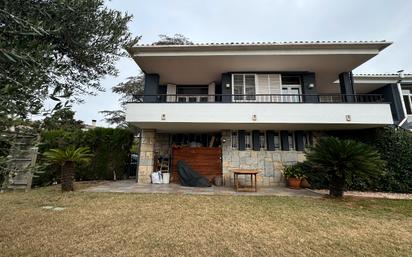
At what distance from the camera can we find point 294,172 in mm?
10602

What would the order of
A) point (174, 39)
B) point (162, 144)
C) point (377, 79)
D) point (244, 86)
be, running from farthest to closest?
point (174, 39)
point (377, 79)
point (162, 144)
point (244, 86)

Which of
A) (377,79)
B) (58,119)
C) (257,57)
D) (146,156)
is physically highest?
(377,79)

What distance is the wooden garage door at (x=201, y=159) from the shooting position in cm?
1160

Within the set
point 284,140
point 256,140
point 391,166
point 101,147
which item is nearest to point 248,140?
point 256,140

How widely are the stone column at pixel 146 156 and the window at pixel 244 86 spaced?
5.53 meters

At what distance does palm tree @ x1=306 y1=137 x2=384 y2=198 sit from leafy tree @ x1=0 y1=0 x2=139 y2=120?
8.06 meters

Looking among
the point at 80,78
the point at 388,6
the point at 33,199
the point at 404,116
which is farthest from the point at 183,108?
the point at 404,116

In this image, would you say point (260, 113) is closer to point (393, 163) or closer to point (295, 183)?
point (295, 183)

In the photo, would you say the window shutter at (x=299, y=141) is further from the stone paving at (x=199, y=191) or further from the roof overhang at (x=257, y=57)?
the roof overhang at (x=257, y=57)

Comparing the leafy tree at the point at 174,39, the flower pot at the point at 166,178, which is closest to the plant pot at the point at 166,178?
the flower pot at the point at 166,178

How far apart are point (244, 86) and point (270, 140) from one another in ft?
11.8

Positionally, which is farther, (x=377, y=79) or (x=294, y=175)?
(x=377, y=79)

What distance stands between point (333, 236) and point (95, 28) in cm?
655

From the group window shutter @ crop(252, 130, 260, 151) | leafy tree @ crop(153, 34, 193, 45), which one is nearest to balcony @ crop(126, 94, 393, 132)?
window shutter @ crop(252, 130, 260, 151)
